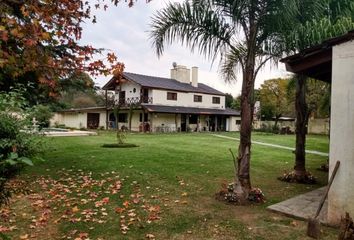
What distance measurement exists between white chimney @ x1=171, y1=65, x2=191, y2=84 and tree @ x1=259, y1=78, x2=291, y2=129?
11.2 metres

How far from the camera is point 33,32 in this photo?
402cm

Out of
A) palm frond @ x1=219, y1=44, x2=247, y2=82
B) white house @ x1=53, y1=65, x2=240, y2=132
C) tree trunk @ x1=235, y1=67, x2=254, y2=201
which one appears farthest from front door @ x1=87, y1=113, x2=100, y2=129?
tree trunk @ x1=235, y1=67, x2=254, y2=201

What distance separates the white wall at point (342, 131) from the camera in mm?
5203

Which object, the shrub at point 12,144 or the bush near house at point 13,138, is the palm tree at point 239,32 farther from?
the shrub at point 12,144

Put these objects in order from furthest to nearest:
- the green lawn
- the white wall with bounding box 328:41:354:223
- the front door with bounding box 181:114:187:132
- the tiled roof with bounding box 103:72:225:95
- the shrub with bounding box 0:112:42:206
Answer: the front door with bounding box 181:114:187:132 < the tiled roof with bounding box 103:72:225:95 < the white wall with bounding box 328:41:354:223 < the green lawn < the shrub with bounding box 0:112:42:206

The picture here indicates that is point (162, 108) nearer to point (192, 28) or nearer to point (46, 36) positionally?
point (192, 28)

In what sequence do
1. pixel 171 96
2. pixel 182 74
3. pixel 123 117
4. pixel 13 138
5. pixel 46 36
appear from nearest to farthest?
pixel 13 138, pixel 46 36, pixel 171 96, pixel 123 117, pixel 182 74

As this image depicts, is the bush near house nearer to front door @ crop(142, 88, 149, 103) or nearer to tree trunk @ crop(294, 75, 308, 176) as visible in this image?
tree trunk @ crop(294, 75, 308, 176)

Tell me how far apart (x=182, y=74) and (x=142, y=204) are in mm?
34321

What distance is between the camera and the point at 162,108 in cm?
3331

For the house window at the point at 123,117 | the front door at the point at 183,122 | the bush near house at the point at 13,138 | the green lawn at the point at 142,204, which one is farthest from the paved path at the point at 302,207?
the house window at the point at 123,117

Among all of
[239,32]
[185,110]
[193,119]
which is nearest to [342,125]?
[239,32]

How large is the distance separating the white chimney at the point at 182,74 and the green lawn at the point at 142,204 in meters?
29.6

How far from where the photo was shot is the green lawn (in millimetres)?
5086
